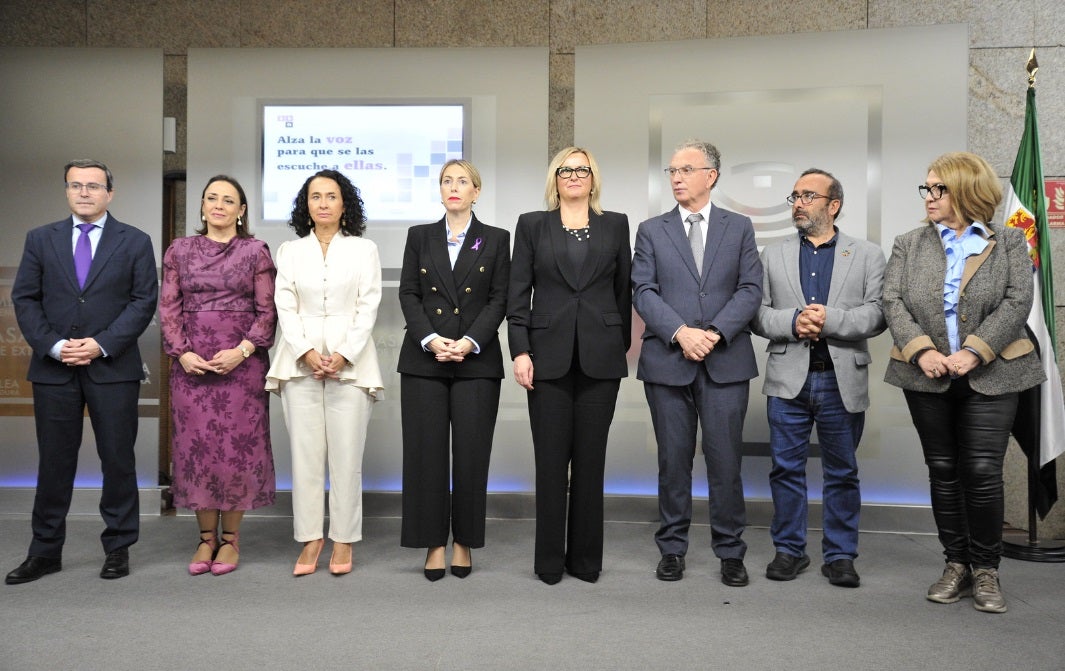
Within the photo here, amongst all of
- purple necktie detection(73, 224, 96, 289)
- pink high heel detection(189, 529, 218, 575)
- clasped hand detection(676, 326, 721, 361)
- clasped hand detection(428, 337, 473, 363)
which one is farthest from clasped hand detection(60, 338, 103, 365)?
clasped hand detection(676, 326, 721, 361)

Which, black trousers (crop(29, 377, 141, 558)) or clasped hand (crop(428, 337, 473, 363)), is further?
black trousers (crop(29, 377, 141, 558))

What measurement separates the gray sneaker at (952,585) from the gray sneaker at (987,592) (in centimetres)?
6

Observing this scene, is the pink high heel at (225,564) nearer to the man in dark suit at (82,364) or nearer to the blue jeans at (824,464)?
the man in dark suit at (82,364)

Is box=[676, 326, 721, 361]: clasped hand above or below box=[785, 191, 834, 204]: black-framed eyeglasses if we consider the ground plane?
below

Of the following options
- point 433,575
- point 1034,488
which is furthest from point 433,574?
point 1034,488

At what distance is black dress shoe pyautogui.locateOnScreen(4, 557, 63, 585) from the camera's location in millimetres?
3721

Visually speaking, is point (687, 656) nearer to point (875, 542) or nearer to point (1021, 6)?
point (875, 542)

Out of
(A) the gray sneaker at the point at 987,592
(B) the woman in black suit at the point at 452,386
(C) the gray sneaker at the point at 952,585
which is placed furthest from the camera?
(B) the woman in black suit at the point at 452,386

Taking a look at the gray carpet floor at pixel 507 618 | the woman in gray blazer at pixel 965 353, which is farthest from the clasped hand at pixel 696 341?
the gray carpet floor at pixel 507 618

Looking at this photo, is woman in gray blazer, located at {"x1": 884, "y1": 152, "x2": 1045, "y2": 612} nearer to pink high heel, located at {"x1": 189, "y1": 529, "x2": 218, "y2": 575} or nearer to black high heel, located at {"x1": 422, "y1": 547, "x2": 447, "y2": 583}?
black high heel, located at {"x1": 422, "y1": 547, "x2": 447, "y2": 583}

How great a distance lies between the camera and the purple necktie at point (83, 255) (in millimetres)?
3891

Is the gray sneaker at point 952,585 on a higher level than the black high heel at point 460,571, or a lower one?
higher

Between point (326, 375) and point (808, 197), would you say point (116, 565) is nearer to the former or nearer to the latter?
point (326, 375)

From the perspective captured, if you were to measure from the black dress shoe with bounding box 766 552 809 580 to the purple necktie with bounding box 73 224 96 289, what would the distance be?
324 cm
